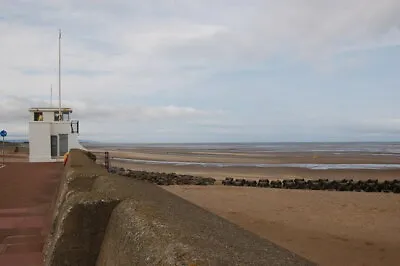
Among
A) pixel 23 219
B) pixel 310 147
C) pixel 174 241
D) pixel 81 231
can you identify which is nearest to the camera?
pixel 174 241

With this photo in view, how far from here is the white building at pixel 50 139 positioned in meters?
27.8

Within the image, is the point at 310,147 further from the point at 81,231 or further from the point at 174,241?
the point at 174,241

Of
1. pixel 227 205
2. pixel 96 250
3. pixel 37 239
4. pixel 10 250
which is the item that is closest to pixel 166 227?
pixel 96 250

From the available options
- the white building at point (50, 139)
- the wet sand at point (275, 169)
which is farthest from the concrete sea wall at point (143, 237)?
the white building at point (50, 139)

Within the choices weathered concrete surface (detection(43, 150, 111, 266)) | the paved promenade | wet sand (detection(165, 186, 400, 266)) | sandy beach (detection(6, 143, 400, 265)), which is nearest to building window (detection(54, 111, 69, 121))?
wet sand (detection(165, 186, 400, 266))

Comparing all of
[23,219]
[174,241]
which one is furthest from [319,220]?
[174,241]

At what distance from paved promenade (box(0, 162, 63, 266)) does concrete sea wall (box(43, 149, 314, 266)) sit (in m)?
2.27

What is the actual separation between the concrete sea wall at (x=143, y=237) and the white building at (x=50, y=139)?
25036 millimetres

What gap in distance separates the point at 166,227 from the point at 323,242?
7.68m

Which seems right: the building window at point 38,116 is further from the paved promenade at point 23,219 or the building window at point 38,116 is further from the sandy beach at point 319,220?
the paved promenade at point 23,219

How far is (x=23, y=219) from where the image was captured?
343 inches

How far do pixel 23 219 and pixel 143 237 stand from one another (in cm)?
713

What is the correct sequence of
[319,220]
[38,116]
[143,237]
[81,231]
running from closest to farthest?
[143,237] < [81,231] < [319,220] < [38,116]

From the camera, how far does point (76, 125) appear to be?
30.0 m
